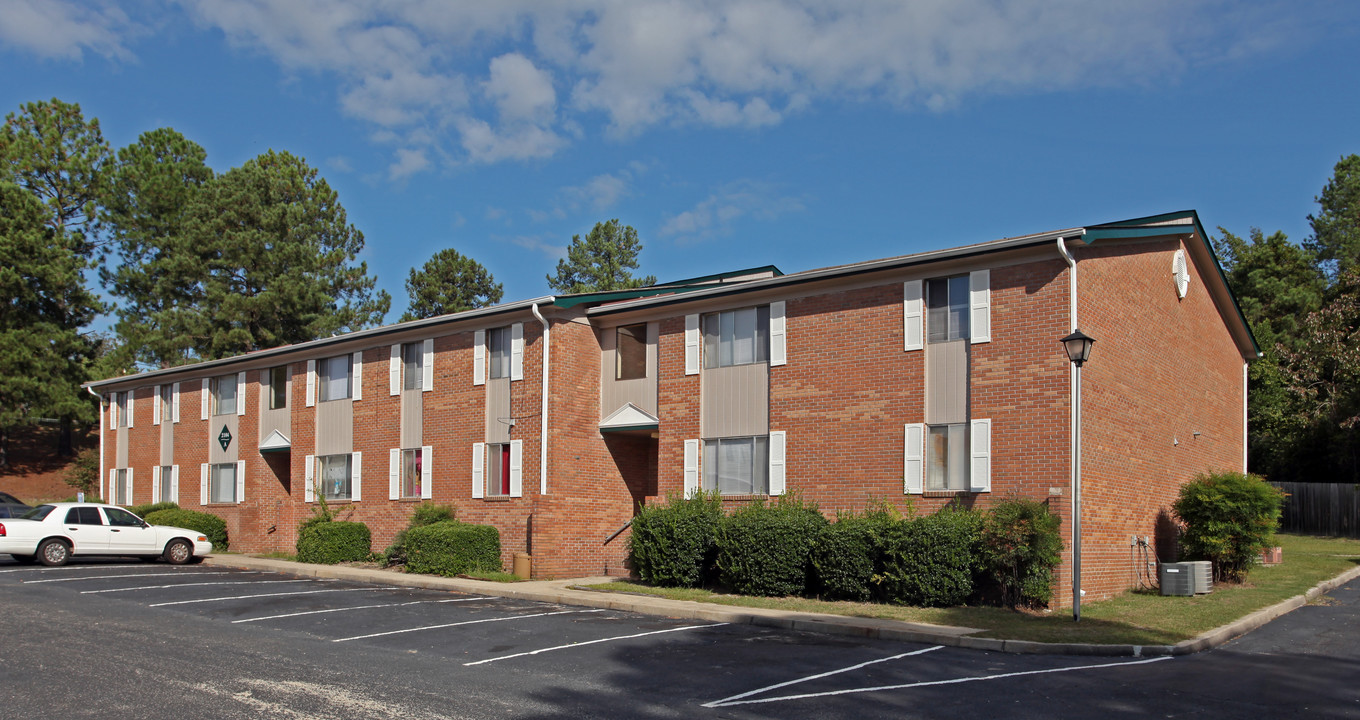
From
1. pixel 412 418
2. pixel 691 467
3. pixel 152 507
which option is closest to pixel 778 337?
pixel 691 467

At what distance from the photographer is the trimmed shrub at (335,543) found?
2562 cm

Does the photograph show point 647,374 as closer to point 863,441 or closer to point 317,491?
point 863,441

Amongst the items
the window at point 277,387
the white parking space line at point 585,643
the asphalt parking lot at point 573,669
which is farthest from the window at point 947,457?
the window at point 277,387

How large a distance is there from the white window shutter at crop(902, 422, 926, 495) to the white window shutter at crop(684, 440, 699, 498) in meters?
4.92

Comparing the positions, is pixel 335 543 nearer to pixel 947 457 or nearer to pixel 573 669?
pixel 947 457

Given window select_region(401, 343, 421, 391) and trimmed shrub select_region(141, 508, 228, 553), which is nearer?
window select_region(401, 343, 421, 391)

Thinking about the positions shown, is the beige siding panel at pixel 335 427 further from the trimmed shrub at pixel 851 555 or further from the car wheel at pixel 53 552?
the trimmed shrub at pixel 851 555

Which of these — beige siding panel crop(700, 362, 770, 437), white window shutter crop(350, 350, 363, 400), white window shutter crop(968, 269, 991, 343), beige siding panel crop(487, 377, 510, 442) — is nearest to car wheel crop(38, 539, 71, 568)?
white window shutter crop(350, 350, 363, 400)

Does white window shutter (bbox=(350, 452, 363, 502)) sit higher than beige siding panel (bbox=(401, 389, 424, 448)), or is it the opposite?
beige siding panel (bbox=(401, 389, 424, 448))

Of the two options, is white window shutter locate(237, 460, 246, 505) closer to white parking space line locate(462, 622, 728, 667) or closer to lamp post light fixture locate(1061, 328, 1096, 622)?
white parking space line locate(462, 622, 728, 667)

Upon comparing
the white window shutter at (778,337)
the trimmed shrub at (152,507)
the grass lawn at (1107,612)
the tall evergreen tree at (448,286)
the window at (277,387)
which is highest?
the tall evergreen tree at (448,286)

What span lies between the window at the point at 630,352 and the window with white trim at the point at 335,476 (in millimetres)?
8756

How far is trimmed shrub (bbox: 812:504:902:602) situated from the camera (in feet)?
57.7

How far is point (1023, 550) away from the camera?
16.1 m
